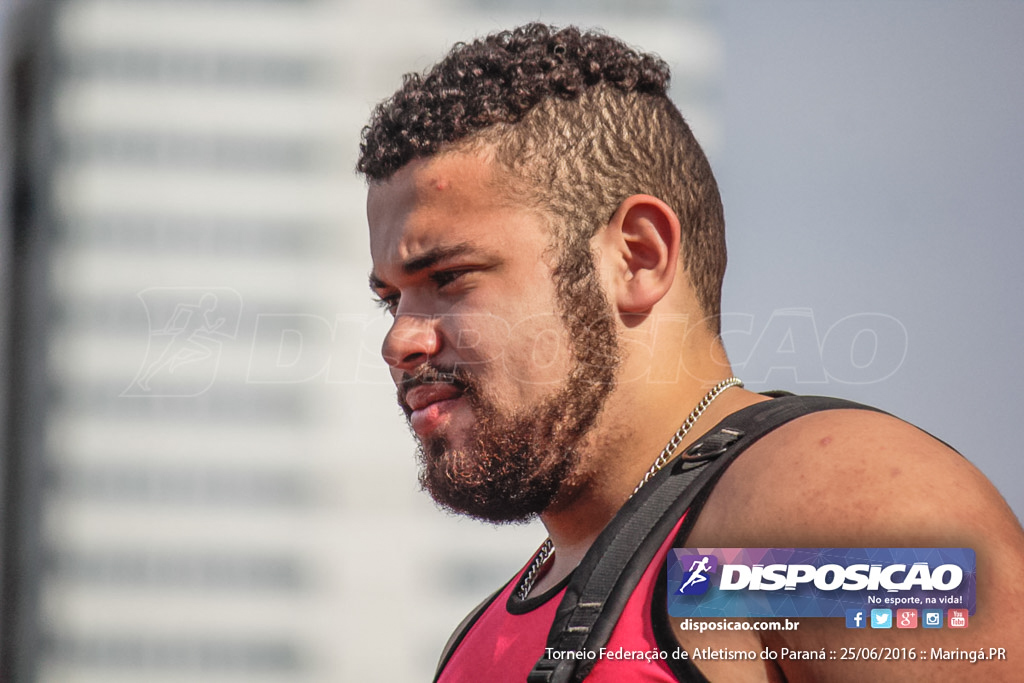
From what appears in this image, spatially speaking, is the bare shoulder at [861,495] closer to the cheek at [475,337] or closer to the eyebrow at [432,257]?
the cheek at [475,337]

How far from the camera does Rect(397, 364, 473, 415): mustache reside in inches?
129

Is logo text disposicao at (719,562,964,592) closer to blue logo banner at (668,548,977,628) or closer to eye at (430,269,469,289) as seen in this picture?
blue logo banner at (668,548,977,628)

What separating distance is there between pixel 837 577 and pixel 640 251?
1.33 m

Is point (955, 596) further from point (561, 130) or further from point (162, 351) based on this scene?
point (162, 351)

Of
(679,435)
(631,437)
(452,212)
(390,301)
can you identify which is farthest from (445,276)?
(679,435)

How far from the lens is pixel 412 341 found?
3.31 metres

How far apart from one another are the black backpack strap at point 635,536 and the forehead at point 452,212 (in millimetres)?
926

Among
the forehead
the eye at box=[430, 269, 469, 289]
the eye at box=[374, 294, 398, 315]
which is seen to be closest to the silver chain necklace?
the forehead

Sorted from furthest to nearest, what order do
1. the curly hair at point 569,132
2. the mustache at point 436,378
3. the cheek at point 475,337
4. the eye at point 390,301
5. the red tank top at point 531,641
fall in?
the eye at point 390,301 < the curly hair at point 569,132 < the mustache at point 436,378 < the cheek at point 475,337 < the red tank top at point 531,641

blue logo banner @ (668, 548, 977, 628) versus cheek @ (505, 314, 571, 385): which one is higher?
cheek @ (505, 314, 571, 385)

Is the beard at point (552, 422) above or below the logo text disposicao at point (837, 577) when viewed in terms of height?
above

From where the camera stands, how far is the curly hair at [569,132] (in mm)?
3391

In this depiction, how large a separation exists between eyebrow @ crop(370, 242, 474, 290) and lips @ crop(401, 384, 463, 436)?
0.40 metres

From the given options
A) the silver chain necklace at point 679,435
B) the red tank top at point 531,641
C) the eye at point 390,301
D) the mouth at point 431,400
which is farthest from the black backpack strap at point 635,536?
the eye at point 390,301
